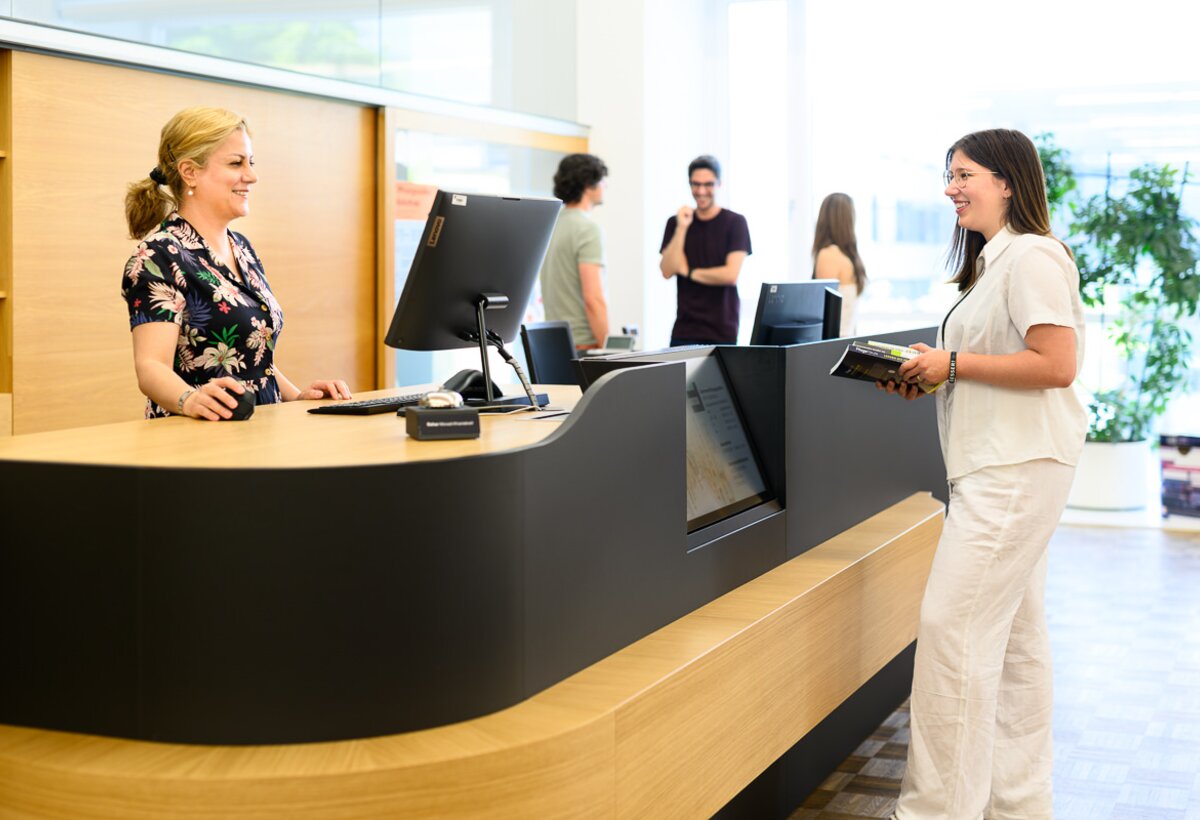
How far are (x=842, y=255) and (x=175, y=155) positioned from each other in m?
3.89

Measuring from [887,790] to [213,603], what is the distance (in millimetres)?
2089

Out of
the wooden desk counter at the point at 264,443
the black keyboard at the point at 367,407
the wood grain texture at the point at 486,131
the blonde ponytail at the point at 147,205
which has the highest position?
the wood grain texture at the point at 486,131

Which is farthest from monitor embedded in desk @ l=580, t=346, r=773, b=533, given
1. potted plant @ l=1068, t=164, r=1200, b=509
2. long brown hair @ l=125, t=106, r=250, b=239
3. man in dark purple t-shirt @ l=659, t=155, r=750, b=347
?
potted plant @ l=1068, t=164, r=1200, b=509

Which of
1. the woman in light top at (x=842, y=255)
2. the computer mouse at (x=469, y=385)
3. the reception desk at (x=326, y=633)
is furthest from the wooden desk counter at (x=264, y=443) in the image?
the woman in light top at (x=842, y=255)

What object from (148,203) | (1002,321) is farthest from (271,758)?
(1002,321)

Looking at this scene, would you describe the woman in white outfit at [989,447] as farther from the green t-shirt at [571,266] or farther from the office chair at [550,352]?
the green t-shirt at [571,266]

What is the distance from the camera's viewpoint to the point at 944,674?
9.42 feet

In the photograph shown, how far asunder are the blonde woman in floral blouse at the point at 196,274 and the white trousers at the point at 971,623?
158 centimetres

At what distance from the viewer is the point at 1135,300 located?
723cm

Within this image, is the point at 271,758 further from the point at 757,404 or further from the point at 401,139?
the point at 401,139

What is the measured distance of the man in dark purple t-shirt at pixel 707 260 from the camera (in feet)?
19.8

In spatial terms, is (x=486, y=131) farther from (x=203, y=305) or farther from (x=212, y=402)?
(x=212, y=402)

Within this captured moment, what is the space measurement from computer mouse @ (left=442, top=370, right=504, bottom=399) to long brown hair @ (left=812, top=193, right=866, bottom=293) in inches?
134

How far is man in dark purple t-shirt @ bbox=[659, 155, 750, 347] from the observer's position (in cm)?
603
